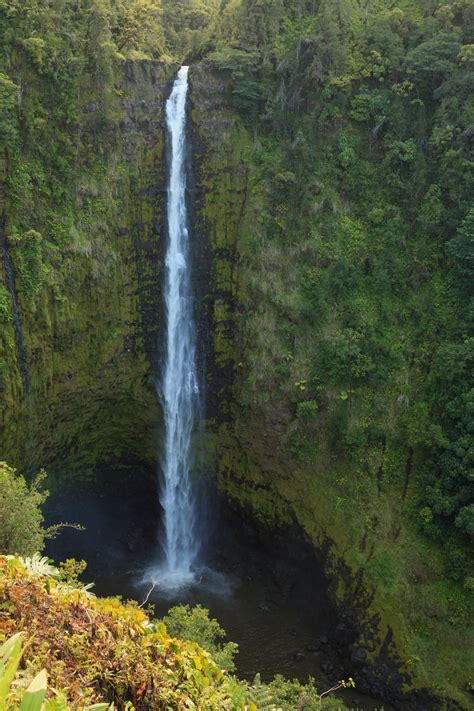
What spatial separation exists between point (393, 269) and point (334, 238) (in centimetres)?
256

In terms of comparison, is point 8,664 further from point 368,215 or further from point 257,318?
point 368,215

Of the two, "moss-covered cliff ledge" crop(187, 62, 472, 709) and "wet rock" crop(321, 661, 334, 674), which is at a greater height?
"moss-covered cliff ledge" crop(187, 62, 472, 709)

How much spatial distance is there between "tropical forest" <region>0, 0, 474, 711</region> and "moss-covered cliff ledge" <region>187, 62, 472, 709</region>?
0.09 meters

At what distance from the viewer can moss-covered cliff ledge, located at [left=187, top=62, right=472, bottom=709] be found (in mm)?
16828

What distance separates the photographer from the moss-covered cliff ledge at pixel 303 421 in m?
16.8

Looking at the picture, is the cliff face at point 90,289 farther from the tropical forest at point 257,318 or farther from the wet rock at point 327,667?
the wet rock at point 327,667

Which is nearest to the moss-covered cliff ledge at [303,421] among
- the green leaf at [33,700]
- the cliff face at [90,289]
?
the cliff face at [90,289]

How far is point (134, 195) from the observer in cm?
2161

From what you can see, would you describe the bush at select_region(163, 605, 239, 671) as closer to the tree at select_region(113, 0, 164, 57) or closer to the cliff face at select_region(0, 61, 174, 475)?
the cliff face at select_region(0, 61, 174, 475)

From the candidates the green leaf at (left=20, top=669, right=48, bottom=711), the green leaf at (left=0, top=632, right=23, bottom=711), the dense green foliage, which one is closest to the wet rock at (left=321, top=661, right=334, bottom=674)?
the dense green foliage

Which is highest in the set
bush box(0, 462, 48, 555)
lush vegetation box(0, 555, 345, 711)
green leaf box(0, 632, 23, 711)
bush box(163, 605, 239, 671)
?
green leaf box(0, 632, 23, 711)

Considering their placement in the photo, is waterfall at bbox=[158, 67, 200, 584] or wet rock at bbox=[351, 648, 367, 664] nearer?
wet rock at bbox=[351, 648, 367, 664]

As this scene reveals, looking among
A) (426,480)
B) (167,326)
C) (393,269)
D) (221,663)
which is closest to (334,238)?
(393,269)

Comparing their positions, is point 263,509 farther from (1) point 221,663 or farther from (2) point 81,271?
(2) point 81,271
